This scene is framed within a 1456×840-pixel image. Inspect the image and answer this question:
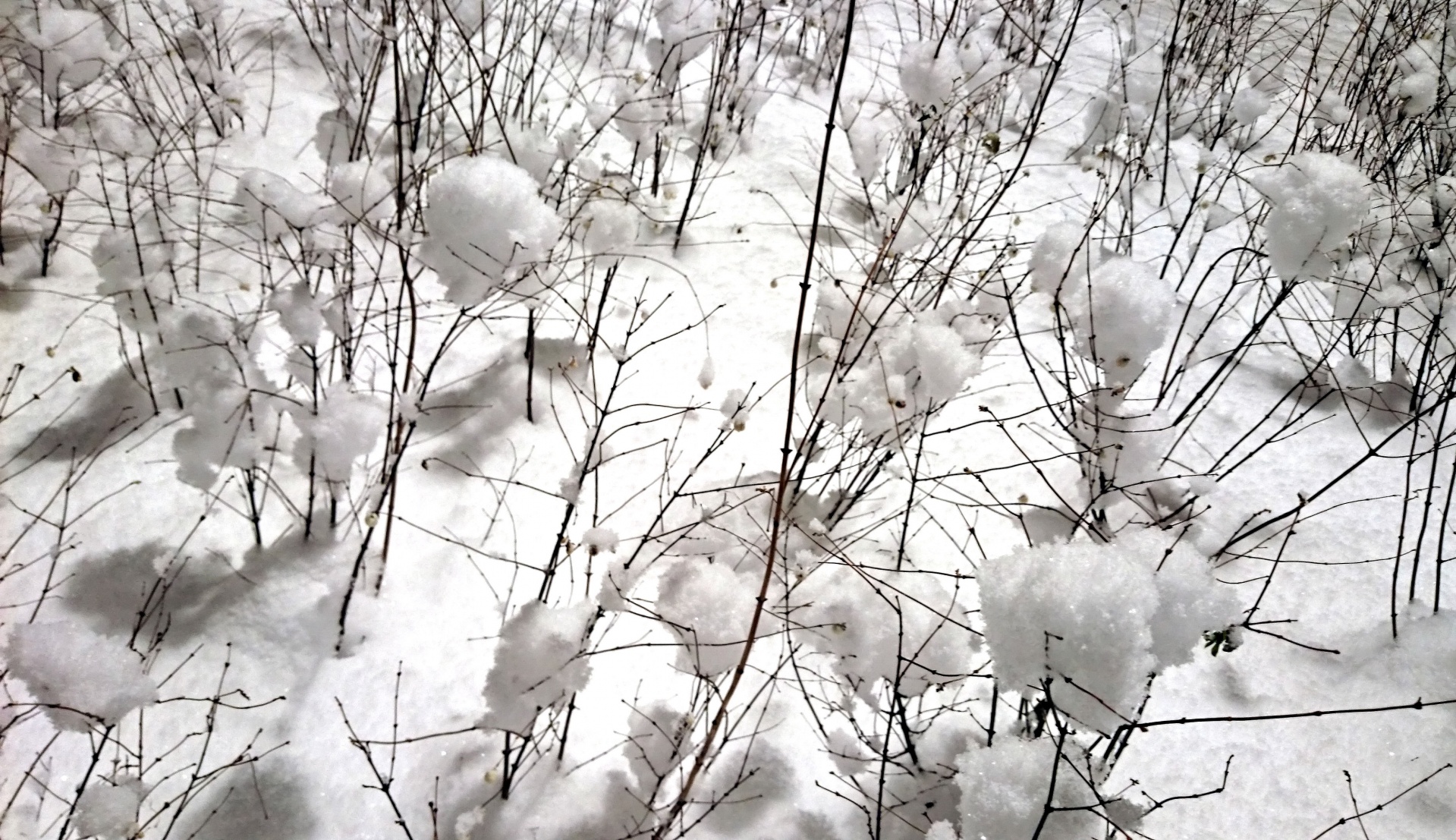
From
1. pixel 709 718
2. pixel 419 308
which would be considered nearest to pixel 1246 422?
pixel 709 718

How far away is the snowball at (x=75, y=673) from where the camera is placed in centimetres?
104

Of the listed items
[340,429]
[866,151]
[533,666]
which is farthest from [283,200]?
[866,151]

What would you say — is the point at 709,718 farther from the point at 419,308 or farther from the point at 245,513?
the point at 419,308

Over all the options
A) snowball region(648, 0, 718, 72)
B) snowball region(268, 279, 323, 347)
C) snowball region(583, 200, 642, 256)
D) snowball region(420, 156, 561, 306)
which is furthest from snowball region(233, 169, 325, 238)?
snowball region(648, 0, 718, 72)

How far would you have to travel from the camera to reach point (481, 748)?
1.38 meters

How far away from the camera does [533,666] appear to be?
3.95ft

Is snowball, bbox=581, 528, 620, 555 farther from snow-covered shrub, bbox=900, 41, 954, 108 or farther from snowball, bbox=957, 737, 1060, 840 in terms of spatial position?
snow-covered shrub, bbox=900, 41, 954, 108

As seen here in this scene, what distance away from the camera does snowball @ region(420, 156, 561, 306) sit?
4.47ft

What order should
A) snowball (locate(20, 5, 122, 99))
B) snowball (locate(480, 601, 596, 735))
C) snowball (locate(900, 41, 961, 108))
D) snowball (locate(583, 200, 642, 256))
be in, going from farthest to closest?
snowball (locate(900, 41, 961, 108)), snowball (locate(20, 5, 122, 99)), snowball (locate(583, 200, 642, 256)), snowball (locate(480, 601, 596, 735))

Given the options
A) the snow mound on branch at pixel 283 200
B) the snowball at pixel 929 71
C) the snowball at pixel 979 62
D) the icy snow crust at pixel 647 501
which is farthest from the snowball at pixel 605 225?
the snowball at pixel 979 62

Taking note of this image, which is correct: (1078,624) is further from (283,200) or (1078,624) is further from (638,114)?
(638,114)

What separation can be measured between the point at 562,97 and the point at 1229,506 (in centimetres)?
224

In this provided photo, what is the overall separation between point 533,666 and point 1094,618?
732 mm

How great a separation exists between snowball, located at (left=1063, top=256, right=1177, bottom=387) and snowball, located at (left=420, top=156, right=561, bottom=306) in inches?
38.2
